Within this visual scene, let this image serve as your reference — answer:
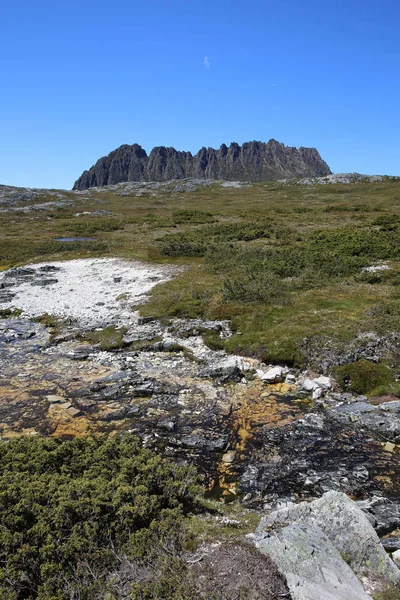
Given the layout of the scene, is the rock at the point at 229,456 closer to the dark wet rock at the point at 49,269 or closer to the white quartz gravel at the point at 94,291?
the white quartz gravel at the point at 94,291

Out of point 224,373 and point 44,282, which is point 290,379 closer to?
point 224,373

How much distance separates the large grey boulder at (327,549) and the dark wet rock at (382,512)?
1688mm

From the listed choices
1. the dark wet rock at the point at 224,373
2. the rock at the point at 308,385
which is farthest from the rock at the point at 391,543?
the dark wet rock at the point at 224,373

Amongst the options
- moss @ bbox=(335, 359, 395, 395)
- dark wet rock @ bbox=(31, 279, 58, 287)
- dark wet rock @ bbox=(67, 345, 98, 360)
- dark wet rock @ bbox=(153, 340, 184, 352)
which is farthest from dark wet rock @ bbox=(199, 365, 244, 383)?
dark wet rock @ bbox=(31, 279, 58, 287)

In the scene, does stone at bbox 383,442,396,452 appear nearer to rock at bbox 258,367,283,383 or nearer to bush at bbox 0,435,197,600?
rock at bbox 258,367,283,383

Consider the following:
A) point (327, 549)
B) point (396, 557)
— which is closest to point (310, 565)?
point (327, 549)

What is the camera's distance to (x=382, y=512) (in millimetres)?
9328

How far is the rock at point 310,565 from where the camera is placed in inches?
235

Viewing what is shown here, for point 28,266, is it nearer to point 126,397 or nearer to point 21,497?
point 126,397

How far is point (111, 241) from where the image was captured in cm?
5794

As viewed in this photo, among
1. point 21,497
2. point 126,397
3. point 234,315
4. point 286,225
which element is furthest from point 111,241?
point 21,497

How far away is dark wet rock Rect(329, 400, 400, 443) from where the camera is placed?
42.5ft

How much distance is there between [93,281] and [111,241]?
23.1 meters

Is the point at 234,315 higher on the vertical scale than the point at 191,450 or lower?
higher
